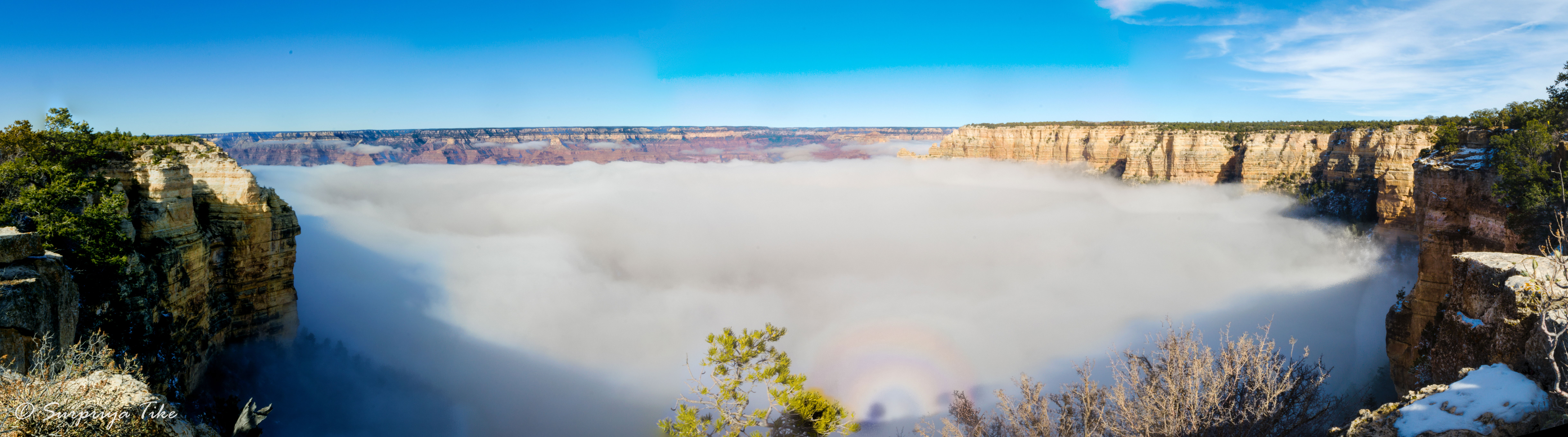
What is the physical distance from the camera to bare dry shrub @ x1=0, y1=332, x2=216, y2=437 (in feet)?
20.4

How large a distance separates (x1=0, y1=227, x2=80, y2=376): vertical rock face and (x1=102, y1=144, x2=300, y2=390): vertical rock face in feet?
8.80

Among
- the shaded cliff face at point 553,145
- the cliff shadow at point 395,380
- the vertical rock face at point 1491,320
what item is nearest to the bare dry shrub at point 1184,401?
the vertical rock face at point 1491,320

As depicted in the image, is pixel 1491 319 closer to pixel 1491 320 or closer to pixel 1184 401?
pixel 1491 320

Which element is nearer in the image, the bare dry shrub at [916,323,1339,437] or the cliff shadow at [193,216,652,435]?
the bare dry shrub at [916,323,1339,437]

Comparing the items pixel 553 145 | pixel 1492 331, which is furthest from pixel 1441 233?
pixel 553 145

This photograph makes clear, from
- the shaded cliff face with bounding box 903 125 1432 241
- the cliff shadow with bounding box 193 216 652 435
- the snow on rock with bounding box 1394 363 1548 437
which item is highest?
the shaded cliff face with bounding box 903 125 1432 241

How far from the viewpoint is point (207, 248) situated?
1856 cm

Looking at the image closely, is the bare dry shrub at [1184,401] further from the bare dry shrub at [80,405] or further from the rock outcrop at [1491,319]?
the bare dry shrub at [80,405]

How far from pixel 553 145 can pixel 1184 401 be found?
14562 centimetres

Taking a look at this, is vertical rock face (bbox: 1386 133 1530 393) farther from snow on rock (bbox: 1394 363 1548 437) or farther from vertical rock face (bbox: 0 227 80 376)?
vertical rock face (bbox: 0 227 80 376)

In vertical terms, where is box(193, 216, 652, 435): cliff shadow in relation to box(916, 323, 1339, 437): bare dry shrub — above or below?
below

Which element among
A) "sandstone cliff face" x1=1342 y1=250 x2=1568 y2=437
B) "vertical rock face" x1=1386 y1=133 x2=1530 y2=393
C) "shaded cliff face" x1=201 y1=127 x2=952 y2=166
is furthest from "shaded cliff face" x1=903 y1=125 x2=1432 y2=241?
"shaded cliff face" x1=201 y1=127 x2=952 y2=166

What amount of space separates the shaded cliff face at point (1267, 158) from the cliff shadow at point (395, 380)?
4440 cm

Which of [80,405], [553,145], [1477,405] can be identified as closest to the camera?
[80,405]
